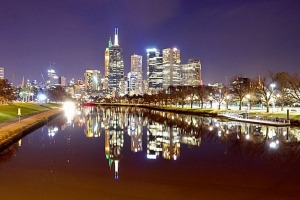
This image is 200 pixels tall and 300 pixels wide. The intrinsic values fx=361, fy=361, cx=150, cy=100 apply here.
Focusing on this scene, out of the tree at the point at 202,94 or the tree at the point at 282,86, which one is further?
the tree at the point at 202,94

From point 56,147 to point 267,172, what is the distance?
15875 millimetres

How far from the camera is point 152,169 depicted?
18547mm

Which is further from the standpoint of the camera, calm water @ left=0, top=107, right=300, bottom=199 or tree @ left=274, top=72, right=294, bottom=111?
tree @ left=274, top=72, right=294, bottom=111

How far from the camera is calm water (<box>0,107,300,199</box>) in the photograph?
14.1 metres

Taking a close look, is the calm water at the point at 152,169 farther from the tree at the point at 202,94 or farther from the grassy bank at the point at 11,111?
the tree at the point at 202,94

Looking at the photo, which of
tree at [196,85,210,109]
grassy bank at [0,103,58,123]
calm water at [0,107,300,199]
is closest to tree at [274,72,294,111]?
tree at [196,85,210,109]

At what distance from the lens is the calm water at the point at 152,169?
14.1 meters

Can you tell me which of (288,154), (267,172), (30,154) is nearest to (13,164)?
(30,154)

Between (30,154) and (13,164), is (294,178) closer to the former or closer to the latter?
(13,164)

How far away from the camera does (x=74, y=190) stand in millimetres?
14367

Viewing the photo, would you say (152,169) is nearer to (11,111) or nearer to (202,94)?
(11,111)

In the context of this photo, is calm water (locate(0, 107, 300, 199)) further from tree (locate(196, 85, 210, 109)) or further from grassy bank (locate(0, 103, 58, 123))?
tree (locate(196, 85, 210, 109))

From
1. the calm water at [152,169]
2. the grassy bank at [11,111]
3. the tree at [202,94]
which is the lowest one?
the calm water at [152,169]

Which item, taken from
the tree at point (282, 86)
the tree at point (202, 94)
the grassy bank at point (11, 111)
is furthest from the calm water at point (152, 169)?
the tree at point (202, 94)
